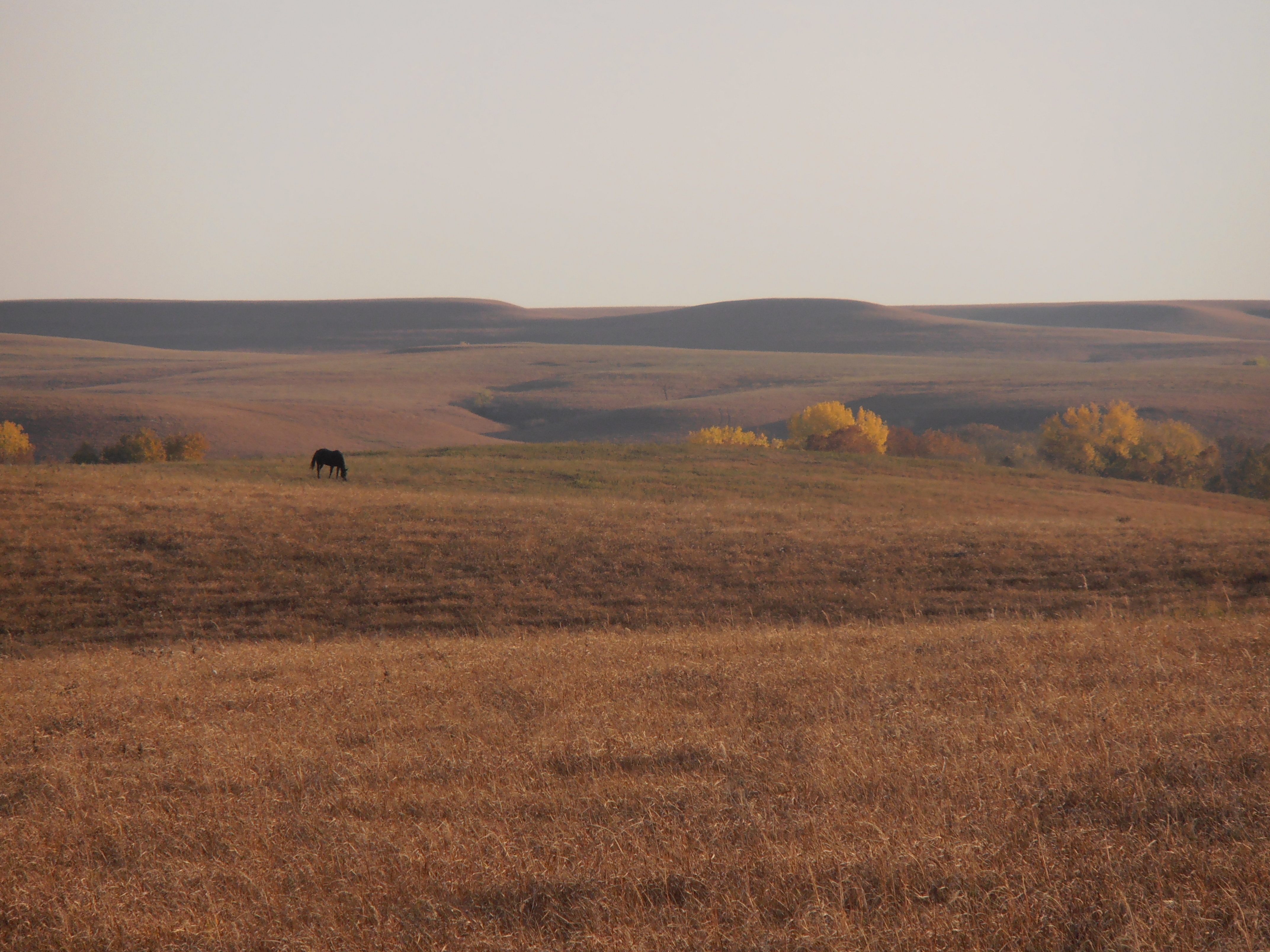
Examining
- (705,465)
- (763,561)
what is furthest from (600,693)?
(705,465)

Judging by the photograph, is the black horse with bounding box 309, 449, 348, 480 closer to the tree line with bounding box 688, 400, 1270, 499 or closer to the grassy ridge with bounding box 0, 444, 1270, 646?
the grassy ridge with bounding box 0, 444, 1270, 646

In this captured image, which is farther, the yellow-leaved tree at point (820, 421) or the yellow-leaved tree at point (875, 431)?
the yellow-leaved tree at point (820, 421)

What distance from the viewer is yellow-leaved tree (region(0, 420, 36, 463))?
248ft

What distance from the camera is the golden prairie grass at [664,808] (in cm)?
472

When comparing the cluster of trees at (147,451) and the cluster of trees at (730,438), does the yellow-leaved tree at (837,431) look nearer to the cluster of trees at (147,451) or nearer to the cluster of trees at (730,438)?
the cluster of trees at (730,438)

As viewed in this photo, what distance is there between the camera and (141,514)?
78.5ft

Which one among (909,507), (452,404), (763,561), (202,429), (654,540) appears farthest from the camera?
(452,404)

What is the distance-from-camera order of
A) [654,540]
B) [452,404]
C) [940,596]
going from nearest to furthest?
[940,596], [654,540], [452,404]

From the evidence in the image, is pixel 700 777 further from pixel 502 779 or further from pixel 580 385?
pixel 580 385

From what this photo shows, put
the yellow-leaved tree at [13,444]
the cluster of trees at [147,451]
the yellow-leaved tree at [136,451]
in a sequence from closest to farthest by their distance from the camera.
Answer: the yellow-leaved tree at [136,451] → the cluster of trees at [147,451] → the yellow-leaved tree at [13,444]

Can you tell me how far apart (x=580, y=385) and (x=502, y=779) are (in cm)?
16019

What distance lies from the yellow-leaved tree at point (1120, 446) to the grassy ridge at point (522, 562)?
40525mm

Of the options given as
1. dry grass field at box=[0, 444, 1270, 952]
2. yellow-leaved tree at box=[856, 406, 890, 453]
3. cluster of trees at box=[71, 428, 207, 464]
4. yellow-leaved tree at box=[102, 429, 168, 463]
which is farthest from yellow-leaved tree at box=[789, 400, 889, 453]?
dry grass field at box=[0, 444, 1270, 952]

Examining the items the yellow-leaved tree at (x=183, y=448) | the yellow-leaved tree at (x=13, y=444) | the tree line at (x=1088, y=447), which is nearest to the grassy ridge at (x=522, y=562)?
the yellow-leaved tree at (x=183, y=448)
